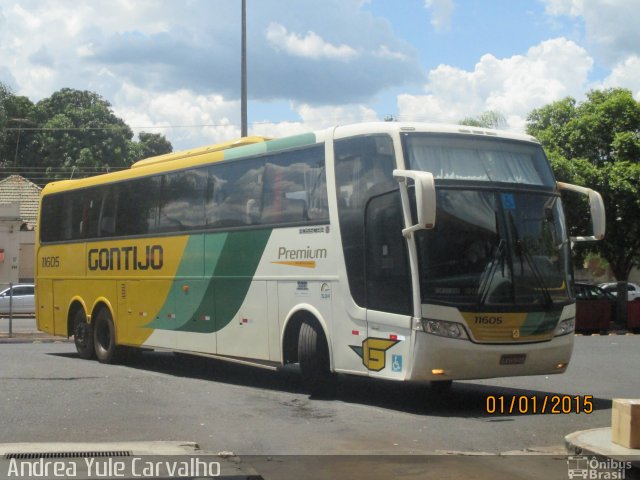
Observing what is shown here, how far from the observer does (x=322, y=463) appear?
349 inches

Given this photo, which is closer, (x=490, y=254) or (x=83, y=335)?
(x=490, y=254)

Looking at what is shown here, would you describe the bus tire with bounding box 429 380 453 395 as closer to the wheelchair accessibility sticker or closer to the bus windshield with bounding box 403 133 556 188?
the wheelchair accessibility sticker

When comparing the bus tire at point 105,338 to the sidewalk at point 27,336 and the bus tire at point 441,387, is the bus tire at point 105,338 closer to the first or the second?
the sidewalk at point 27,336

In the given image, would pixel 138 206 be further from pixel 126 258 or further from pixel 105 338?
pixel 105 338

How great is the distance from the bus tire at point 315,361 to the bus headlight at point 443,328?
2.06 metres

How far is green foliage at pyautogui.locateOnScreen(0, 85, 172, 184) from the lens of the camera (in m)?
62.6

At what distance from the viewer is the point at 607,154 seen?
34750 mm

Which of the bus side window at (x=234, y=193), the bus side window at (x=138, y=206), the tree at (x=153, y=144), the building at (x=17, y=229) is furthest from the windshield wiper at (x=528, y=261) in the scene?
the tree at (x=153, y=144)

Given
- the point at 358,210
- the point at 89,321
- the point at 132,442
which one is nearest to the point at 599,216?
the point at 358,210

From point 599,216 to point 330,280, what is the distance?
12.0ft
